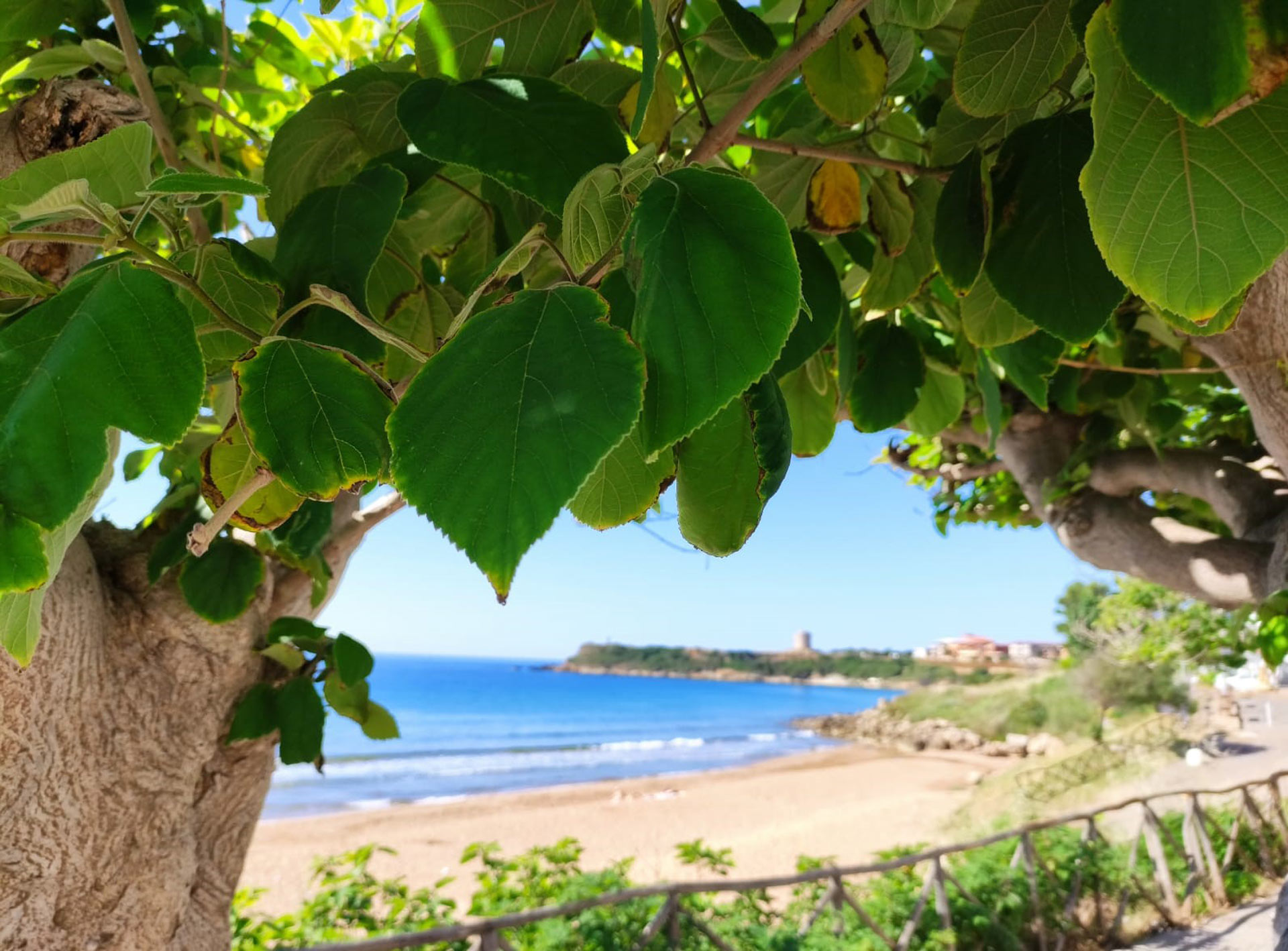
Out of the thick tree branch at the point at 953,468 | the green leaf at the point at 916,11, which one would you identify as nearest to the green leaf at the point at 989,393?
the green leaf at the point at 916,11

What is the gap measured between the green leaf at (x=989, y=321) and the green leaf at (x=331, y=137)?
0.59 metres

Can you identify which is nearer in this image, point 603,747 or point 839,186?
point 839,186

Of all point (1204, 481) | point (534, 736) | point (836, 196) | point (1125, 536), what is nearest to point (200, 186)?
point (836, 196)

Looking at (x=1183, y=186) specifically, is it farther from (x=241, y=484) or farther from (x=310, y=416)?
(x=241, y=484)

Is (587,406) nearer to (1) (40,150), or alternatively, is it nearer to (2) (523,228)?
(2) (523,228)

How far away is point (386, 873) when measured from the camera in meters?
13.1

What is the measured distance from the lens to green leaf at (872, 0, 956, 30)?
0.59 meters

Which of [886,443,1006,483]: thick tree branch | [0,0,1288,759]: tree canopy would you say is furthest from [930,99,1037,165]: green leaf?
[886,443,1006,483]: thick tree branch

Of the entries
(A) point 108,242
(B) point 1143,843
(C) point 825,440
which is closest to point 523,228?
(A) point 108,242

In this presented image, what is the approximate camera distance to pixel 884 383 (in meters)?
1.24

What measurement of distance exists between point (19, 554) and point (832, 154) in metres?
0.69

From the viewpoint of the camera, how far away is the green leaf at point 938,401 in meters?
1.58

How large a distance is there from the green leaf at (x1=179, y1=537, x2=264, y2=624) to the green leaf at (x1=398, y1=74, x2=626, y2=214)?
1.14m

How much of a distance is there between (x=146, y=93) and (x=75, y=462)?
0.70 m
